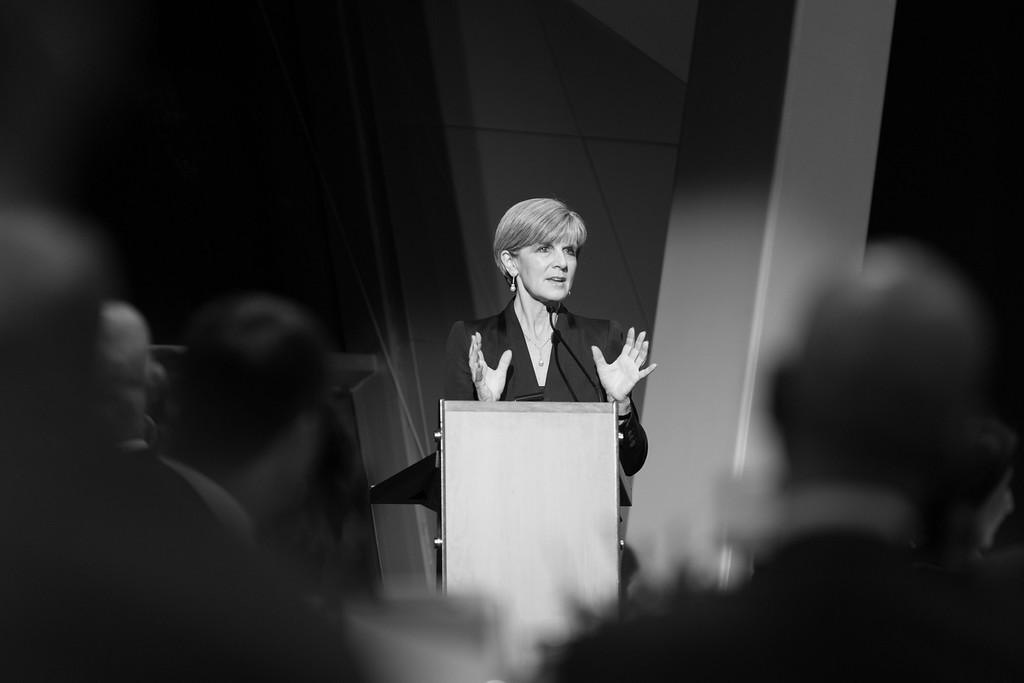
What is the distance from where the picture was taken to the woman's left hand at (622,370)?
369cm

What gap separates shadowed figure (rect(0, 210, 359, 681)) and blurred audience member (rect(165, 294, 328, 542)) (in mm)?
129

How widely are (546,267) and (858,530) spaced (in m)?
2.91

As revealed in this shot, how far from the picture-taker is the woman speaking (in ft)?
12.6

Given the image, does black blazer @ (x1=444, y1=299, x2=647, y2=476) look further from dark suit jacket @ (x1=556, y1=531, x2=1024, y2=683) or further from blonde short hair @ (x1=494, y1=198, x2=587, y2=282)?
dark suit jacket @ (x1=556, y1=531, x2=1024, y2=683)

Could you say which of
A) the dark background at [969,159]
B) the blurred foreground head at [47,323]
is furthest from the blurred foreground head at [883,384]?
the dark background at [969,159]

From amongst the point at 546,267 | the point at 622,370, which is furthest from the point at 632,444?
the point at 546,267

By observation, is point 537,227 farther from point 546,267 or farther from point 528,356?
point 528,356

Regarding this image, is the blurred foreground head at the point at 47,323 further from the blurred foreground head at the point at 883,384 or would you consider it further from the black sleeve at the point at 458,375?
the black sleeve at the point at 458,375

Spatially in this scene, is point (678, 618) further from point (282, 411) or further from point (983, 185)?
point (983, 185)

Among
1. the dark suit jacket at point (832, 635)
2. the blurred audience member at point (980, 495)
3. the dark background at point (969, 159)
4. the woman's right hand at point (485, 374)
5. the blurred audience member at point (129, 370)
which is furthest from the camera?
the dark background at point (969, 159)

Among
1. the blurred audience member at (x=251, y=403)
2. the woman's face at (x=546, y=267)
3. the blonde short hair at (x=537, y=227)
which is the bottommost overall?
the woman's face at (x=546, y=267)

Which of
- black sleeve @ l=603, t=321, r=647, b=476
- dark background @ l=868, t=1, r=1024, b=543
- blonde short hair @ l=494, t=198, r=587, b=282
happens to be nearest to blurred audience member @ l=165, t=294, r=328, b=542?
black sleeve @ l=603, t=321, r=647, b=476

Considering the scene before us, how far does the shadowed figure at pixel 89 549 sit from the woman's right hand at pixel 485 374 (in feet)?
8.42

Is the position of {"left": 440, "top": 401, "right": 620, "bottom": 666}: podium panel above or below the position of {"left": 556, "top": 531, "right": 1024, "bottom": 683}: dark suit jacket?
below
